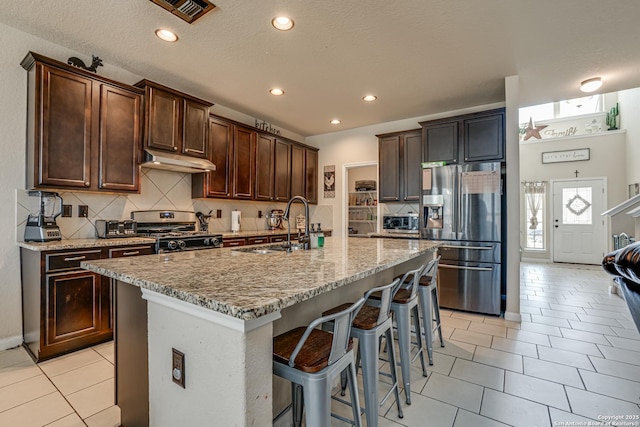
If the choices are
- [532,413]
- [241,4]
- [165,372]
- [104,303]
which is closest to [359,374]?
[532,413]

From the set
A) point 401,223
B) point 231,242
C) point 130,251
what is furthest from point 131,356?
point 401,223

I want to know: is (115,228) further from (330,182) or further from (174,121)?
(330,182)

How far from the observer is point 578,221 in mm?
7273

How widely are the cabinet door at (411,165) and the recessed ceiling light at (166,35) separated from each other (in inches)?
129

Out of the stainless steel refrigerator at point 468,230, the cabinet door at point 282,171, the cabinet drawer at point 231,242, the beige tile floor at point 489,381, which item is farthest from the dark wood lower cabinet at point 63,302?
the stainless steel refrigerator at point 468,230

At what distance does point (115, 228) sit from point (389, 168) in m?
3.71

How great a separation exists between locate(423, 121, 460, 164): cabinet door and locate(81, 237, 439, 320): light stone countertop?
9.02 feet

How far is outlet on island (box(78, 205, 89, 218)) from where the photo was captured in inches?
117

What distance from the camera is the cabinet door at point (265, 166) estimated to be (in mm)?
4570

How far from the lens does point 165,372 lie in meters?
1.20

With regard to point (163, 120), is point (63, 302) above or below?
below

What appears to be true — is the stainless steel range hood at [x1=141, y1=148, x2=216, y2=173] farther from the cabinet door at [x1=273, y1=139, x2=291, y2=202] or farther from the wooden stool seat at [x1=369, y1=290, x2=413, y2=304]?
the wooden stool seat at [x1=369, y1=290, x2=413, y2=304]

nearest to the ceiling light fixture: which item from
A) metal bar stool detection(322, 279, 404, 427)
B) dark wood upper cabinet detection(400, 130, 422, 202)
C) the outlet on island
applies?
dark wood upper cabinet detection(400, 130, 422, 202)

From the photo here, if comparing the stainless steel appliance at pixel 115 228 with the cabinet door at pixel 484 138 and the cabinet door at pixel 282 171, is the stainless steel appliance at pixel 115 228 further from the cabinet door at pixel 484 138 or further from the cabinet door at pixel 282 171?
the cabinet door at pixel 484 138
